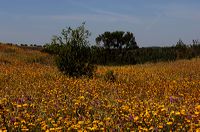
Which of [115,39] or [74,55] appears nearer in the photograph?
[74,55]

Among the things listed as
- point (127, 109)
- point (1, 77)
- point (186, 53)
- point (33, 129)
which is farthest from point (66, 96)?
point (186, 53)

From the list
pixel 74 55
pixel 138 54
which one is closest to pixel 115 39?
pixel 138 54

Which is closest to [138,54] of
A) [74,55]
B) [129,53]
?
[129,53]

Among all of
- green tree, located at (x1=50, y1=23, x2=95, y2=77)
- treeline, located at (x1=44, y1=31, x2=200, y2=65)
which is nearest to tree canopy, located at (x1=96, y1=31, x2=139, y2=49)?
treeline, located at (x1=44, y1=31, x2=200, y2=65)

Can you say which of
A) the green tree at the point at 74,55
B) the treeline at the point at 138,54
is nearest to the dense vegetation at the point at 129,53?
the treeline at the point at 138,54

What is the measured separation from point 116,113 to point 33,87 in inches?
219

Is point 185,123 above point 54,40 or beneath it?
beneath

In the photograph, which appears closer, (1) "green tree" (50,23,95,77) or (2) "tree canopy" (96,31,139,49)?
(1) "green tree" (50,23,95,77)

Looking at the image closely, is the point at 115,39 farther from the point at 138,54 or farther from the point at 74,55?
the point at 74,55

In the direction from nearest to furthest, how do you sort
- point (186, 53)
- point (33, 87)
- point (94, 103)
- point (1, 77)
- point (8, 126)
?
1. point (8, 126)
2. point (94, 103)
3. point (33, 87)
4. point (1, 77)
5. point (186, 53)

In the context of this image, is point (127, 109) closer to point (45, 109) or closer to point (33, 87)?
point (45, 109)

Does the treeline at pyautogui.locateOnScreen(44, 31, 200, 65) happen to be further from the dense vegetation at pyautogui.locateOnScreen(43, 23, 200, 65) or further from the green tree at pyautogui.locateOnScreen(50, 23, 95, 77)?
the green tree at pyautogui.locateOnScreen(50, 23, 95, 77)

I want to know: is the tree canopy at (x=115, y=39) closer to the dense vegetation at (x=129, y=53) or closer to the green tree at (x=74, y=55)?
the dense vegetation at (x=129, y=53)

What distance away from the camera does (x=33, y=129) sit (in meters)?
7.13
